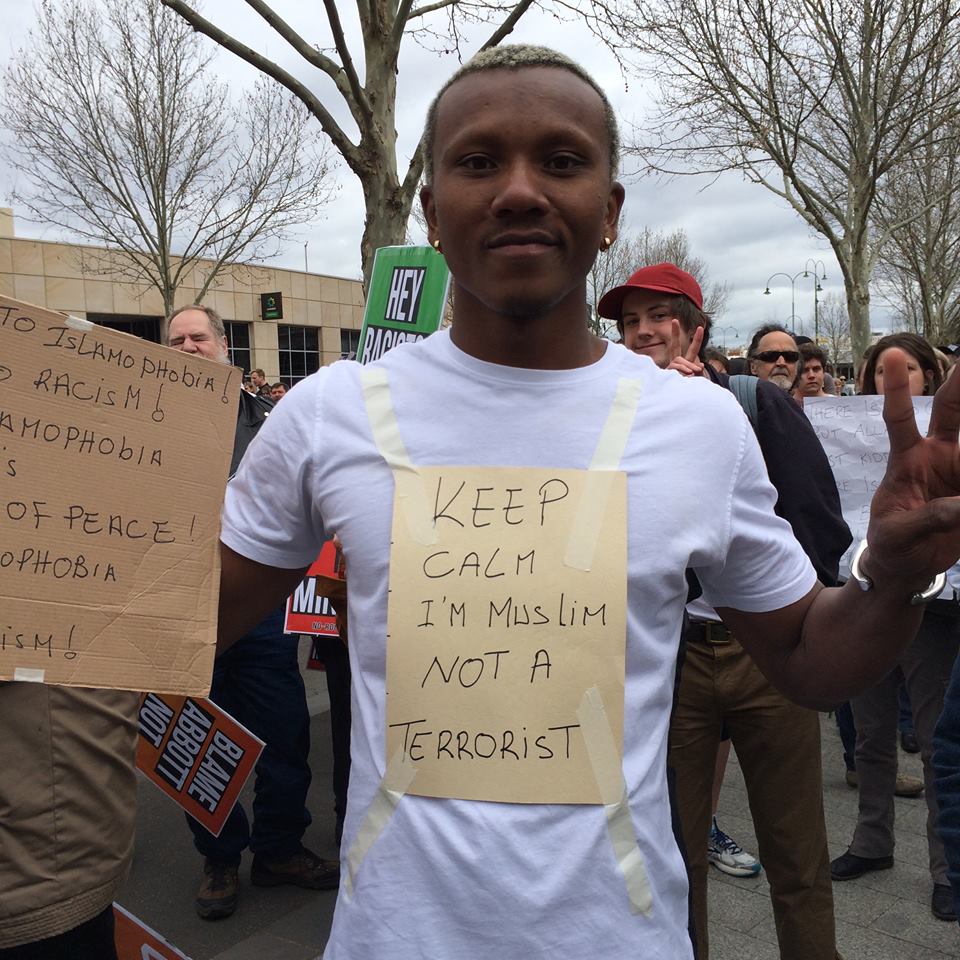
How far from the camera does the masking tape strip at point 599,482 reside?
1.25 m

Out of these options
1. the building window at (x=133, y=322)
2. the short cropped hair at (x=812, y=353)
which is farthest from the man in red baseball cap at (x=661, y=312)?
the building window at (x=133, y=322)

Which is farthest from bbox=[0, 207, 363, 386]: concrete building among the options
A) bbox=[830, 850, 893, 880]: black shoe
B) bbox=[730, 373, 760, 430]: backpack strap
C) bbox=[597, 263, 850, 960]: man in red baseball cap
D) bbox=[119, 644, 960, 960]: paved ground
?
bbox=[597, 263, 850, 960]: man in red baseball cap

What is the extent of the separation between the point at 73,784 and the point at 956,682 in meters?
1.65

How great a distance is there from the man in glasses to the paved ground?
206 cm

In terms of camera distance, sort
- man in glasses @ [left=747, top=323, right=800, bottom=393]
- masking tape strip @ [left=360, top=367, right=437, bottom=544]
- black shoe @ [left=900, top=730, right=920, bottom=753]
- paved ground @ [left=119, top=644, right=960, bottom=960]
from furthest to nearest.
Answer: black shoe @ [left=900, top=730, right=920, bottom=753] → man in glasses @ [left=747, top=323, right=800, bottom=393] → paved ground @ [left=119, top=644, right=960, bottom=960] → masking tape strip @ [left=360, top=367, right=437, bottom=544]

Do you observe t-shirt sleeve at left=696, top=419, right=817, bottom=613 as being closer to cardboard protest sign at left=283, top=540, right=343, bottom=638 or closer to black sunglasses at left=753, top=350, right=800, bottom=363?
cardboard protest sign at left=283, top=540, right=343, bottom=638

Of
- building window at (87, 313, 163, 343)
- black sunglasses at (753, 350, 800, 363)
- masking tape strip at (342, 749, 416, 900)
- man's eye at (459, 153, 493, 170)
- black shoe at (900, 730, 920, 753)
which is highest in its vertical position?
building window at (87, 313, 163, 343)

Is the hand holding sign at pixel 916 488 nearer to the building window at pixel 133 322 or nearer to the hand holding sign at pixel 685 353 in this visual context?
the hand holding sign at pixel 685 353

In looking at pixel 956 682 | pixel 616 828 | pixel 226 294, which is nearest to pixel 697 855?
pixel 956 682

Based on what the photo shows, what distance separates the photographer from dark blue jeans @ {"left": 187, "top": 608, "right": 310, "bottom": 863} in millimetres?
3760

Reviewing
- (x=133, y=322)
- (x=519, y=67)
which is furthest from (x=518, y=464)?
(x=133, y=322)

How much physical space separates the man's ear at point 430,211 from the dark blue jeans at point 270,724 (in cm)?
258

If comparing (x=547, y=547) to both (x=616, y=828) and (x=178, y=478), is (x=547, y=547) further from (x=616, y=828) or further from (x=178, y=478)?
(x=178, y=478)

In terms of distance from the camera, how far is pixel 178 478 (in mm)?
1397
